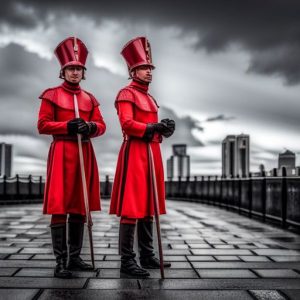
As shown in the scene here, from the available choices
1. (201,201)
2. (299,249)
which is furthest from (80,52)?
(201,201)

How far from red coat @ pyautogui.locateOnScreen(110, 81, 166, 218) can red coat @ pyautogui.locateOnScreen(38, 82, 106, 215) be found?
27 cm

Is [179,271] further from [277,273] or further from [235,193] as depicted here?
[235,193]

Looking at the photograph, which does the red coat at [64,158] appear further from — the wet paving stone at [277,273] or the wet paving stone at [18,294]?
the wet paving stone at [277,273]

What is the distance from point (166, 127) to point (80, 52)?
3.81ft

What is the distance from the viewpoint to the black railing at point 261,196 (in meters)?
9.66


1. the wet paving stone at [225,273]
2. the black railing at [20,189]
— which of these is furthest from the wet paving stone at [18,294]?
the black railing at [20,189]

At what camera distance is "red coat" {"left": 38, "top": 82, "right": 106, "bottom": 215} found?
504 cm

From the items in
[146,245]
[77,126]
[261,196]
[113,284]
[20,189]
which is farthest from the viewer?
[20,189]

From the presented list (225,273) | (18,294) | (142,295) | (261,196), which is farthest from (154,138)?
(261,196)

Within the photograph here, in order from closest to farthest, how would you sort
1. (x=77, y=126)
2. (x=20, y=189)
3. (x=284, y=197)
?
(x=77, y=126), (x=284, y=197), (x=20, y=189)

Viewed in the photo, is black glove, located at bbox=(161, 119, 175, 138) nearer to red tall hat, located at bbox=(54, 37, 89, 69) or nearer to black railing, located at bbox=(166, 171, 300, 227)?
red tall hat, located at bbox=(54, 37, 89, 69)

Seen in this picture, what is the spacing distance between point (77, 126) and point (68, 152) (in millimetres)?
362

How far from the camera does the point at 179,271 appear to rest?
16.8 feet

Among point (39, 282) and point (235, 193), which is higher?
point (235, 193)
